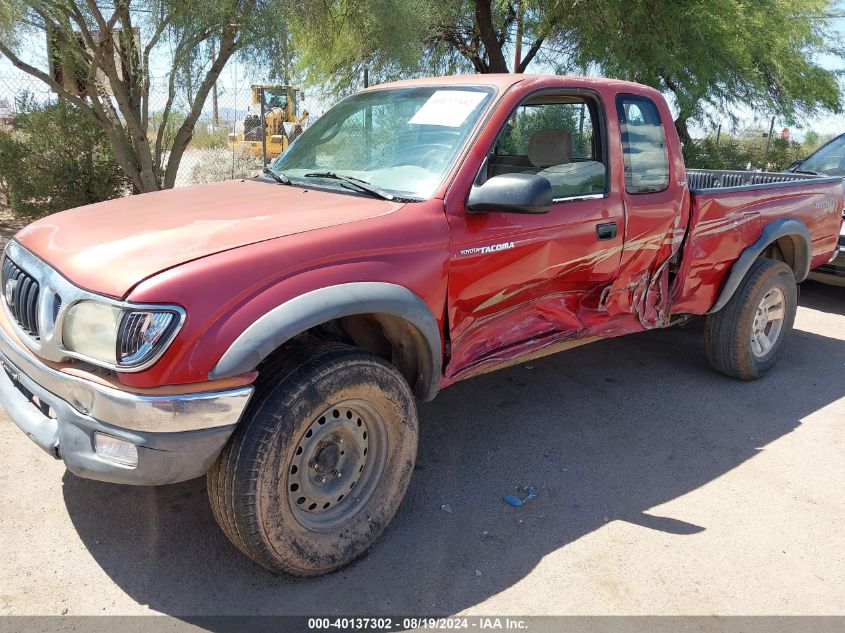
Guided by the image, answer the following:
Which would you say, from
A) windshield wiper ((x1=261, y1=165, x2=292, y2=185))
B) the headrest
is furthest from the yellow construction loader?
the headrest

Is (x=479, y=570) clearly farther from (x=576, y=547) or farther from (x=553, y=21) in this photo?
(x=553, y=21)

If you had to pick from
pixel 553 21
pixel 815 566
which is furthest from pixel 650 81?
pixel 815 566

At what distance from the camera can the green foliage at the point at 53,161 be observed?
355 inches

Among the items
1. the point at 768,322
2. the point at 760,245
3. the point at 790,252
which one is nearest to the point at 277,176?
the point at 760,245

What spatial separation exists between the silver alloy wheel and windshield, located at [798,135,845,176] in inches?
139

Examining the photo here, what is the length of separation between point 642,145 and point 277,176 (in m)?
2.19

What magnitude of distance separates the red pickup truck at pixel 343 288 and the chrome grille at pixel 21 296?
15mm

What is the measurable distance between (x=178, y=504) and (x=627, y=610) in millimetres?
2123

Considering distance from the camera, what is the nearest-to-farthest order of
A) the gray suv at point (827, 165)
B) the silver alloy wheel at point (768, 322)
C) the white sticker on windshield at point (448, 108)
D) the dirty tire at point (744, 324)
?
the white sticker on windshield at point (448, 108)
the dirty tire at point (744, 324)
the silver alloy wheel at point (768, 322)
the gray suv at point (827, 165)

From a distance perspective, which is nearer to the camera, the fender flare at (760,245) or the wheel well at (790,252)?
the fender flare at (760,245)

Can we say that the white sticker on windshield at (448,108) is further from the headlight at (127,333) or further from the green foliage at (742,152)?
Result: the green foliage at (742,152)

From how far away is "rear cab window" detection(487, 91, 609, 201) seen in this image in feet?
12.8

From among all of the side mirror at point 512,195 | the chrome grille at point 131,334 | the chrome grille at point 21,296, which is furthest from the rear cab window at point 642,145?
the chrome grille at point 21,296

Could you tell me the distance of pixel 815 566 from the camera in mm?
3172
